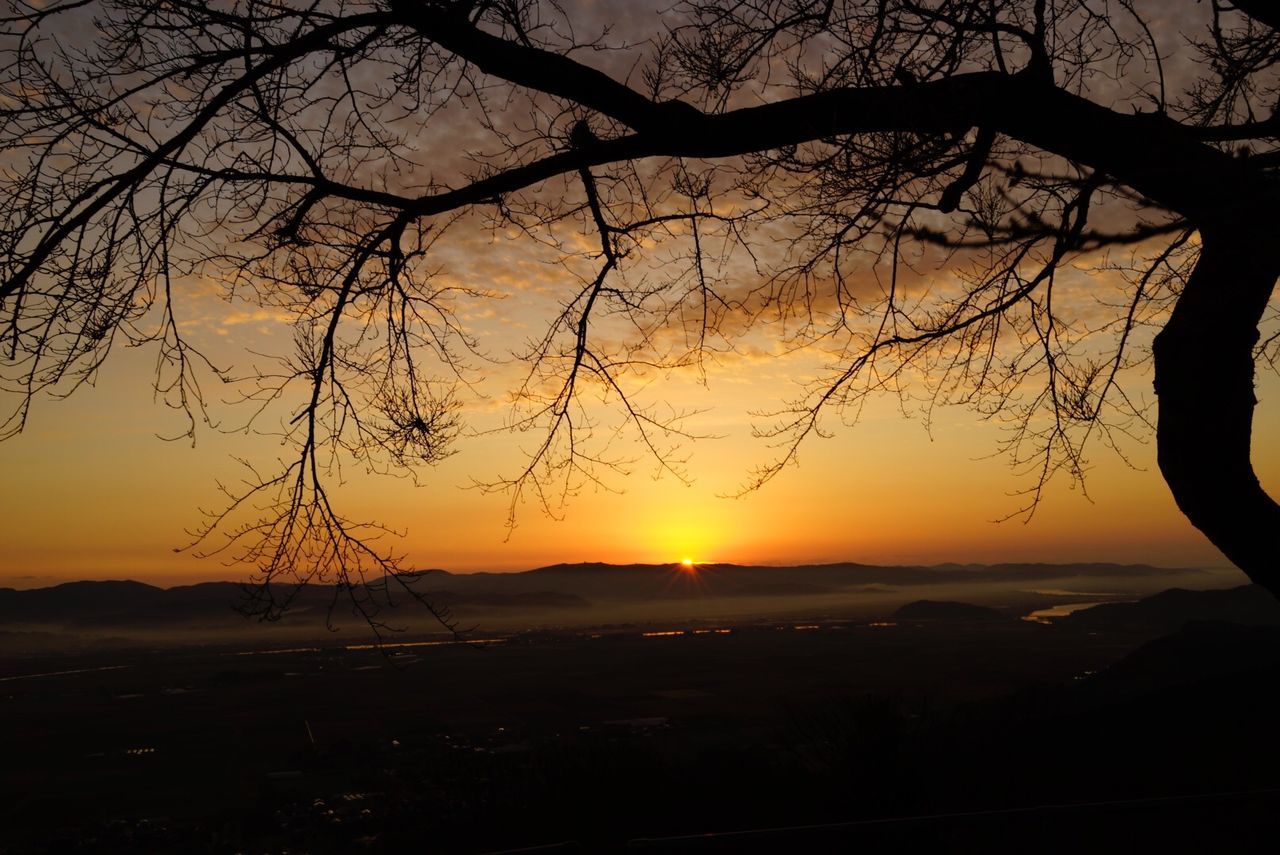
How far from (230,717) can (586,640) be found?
99.3 metres

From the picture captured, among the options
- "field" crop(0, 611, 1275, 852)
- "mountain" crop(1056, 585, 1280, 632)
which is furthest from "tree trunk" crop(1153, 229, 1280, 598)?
"mountain" crop(1056, 585, 1280, 632)

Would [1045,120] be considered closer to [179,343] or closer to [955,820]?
[955,820]

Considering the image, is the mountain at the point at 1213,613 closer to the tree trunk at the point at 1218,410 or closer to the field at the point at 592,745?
the field at the point at 592,745

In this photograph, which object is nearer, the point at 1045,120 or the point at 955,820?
the point at 955,820

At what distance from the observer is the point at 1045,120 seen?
394 centimetres

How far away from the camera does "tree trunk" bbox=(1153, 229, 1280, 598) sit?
12.5 ft

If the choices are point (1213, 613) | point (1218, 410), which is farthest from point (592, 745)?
point (1213, 613)

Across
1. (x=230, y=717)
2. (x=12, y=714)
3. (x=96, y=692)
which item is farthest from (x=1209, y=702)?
(x=96, y=692)

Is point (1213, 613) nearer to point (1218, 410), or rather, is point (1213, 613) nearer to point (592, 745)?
point (592, 745)

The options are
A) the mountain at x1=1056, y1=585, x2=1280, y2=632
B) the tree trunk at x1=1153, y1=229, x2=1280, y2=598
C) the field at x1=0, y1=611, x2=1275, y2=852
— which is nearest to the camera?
the tree trunk at x1=1153, y1=229, x2=1280, y2=598

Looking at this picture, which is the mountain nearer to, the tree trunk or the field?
the field

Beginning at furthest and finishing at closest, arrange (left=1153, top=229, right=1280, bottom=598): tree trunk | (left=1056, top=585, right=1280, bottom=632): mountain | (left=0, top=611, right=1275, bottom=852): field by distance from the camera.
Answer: (left=1056, top=585, right=1280, bottom=632): mountain < (left=0, top=611, right=1275, bottom=852): field < (left=1153, top=229, right=1280, bottom=598): tree trunk

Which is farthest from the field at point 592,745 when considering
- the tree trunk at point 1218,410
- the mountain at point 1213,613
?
the mountain at point 1213,613

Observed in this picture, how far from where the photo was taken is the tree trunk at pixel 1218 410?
3.82 metres
